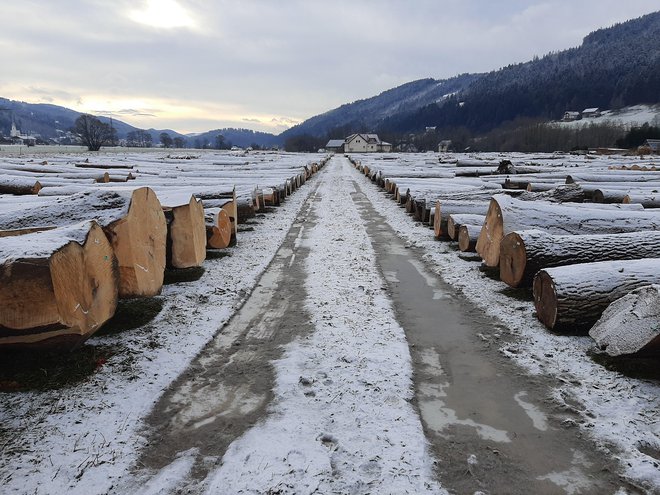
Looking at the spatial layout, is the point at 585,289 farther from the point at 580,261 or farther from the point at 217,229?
the point at 217,229

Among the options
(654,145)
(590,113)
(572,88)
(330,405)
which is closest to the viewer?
(330,405)

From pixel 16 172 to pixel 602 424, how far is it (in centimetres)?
2240

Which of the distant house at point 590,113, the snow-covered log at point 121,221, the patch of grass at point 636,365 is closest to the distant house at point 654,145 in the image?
the distant house at point 590,113

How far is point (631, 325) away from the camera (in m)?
4.28

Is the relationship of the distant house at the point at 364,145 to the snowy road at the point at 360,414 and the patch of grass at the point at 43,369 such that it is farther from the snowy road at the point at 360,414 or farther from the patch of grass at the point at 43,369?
the patch of grass at the point at 43,369

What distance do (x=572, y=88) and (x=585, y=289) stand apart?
17618 centimetres

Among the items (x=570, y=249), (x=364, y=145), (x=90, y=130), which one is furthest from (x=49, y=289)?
(x=364, y=145)

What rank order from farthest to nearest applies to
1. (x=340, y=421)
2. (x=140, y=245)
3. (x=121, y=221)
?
1. (x=140, y=245)
2. (x=121, y=221)
3. (x=340, y=421)

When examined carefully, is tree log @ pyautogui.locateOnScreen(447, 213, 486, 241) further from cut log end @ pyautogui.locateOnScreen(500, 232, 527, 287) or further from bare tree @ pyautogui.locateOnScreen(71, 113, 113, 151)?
bare tree @ pyautogui.locateOnScreen(71, 113, 113, 151)

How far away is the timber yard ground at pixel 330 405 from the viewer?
296 centimetres

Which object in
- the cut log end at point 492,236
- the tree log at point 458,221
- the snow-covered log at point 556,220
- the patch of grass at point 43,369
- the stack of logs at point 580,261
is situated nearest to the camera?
the patch of grass at point 43,369

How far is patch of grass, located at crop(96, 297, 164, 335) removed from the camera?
517 cm

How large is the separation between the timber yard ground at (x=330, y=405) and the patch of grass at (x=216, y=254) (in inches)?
91.4

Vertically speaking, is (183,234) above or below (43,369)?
above
